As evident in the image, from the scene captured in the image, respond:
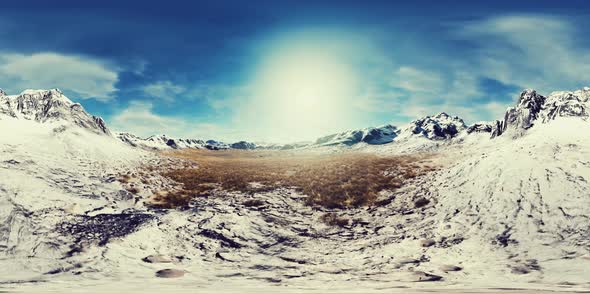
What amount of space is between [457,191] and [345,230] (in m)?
8.45

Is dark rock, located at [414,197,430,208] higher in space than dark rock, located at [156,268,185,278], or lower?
higher

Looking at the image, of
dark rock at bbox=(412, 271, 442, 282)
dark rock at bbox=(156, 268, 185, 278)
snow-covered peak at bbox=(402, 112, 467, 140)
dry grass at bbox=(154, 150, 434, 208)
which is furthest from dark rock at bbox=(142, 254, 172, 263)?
snow-covered peak at bbox=(402, 112, 467, 140)

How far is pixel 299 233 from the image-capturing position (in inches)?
840

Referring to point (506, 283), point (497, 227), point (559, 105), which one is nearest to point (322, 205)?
point (497, 227)

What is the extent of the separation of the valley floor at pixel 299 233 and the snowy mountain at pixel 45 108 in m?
9.27

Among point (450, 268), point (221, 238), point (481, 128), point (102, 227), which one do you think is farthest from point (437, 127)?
point (102, 227)

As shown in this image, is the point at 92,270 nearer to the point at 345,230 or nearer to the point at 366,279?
the point at 366,279

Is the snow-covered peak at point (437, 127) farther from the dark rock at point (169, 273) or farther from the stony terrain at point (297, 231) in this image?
the dark rock at point (169, 273)

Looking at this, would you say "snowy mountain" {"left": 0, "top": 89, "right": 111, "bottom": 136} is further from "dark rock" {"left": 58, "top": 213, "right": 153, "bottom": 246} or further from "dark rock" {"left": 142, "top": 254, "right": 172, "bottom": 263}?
"dark rock" {"left": 142, "top": 254, "right": 172, "bottom": 263}

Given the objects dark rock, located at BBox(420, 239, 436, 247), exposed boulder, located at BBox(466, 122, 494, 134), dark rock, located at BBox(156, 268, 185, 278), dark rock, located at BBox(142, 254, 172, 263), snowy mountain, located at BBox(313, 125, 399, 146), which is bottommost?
dark rock, located at BBox(156, 268, 185, 278)

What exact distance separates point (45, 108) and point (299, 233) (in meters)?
33.5

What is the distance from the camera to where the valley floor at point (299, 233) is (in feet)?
47.4

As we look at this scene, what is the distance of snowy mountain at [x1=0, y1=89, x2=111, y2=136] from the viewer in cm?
3569

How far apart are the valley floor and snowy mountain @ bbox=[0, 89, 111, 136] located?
9268 mm
